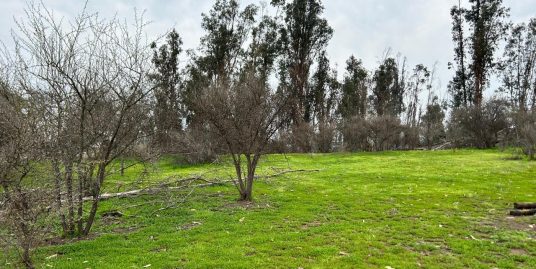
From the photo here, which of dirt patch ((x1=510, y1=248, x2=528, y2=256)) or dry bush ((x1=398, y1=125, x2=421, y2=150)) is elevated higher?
dry bush ((x1=398, y1=125, x2=421, y2=150))

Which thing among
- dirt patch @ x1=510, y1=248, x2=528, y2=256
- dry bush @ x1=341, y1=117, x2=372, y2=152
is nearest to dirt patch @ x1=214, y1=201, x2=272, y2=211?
dirt patch @ x1=510, y1=248, x2=528, y2=256

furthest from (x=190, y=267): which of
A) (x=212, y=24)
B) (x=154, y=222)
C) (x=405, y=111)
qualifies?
(x=405, y=111)

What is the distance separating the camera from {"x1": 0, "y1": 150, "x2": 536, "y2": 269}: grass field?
238 inches

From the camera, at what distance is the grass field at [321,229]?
238 inches

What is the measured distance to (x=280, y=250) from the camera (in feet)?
21.3

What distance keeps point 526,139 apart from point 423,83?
108 feet

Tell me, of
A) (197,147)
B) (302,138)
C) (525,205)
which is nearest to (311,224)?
(525,205)

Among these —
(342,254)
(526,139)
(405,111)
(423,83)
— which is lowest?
(342,254)

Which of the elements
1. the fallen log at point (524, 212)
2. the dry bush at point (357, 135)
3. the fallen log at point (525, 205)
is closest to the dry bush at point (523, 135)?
the dry bush at point (357, 135)

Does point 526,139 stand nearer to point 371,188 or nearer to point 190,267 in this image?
point 371,188

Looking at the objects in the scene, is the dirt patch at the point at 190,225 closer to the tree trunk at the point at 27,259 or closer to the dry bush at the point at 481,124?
the tree trunk at the point at 27,259

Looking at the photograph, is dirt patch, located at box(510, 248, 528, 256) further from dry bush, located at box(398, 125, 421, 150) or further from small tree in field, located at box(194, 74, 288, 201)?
dry bush, located at box(398, 125, 421, 150)

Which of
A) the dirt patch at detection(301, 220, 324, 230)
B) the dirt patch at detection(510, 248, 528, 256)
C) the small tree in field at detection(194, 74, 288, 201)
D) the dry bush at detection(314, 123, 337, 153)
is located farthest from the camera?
the dry bush at detection(314, 123, 337, 153)

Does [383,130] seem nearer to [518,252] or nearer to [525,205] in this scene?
[525,205]
